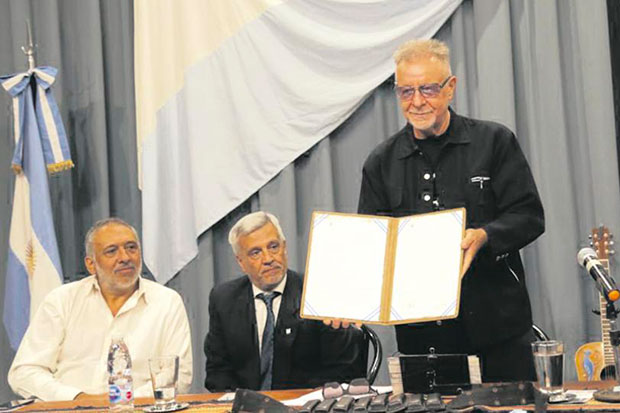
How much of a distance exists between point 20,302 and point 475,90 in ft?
9.26

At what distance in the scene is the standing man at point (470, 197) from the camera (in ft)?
10.6

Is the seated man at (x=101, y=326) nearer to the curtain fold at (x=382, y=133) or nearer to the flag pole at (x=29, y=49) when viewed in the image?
the curtain fold at (x=382, y=133)

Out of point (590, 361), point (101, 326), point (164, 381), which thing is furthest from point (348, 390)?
point (590, 361)

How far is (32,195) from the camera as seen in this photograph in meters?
5.35

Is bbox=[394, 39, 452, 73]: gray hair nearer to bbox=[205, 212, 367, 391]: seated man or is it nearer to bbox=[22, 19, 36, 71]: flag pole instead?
bbox=[205, 212, 367, 391]: seated man

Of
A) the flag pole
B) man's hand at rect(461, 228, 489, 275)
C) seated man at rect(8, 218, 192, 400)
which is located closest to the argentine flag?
the flag pole

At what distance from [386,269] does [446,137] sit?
590mm

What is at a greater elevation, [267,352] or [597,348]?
[267,352]

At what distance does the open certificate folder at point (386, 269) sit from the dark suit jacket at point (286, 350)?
30.6 inches

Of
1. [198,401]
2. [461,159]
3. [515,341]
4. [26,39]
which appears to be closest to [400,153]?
[461,159]

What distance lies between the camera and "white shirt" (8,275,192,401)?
3.96 meters

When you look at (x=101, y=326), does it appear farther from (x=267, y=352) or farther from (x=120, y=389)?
(x=120, y=389)

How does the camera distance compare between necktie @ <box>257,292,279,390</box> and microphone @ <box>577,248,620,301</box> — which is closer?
microphone @ <box>577,248,620,301</box>

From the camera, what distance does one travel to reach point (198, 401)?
121 inches
